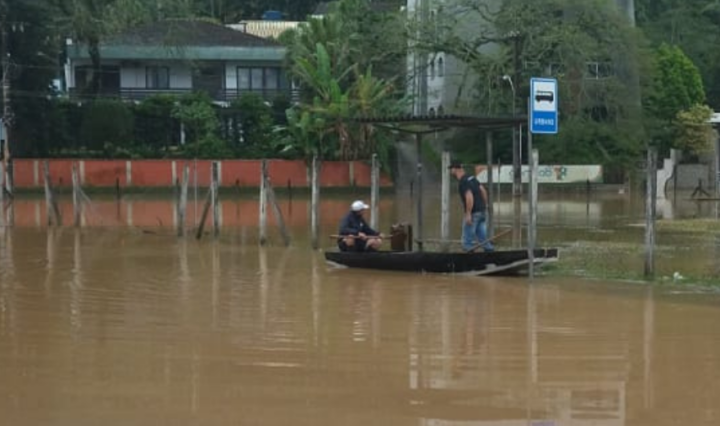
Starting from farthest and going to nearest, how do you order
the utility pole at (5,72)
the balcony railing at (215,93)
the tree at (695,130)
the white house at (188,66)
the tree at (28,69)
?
1. the white house at (188,66)
2. the balcony railing at (215,93)
3. the tree at (695,130)
4. the tree at (28,69)
5. the utility pole at (5,72)

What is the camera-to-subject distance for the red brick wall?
1863 inches

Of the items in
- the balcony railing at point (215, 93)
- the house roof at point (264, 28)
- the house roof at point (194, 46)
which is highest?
the house roof at point (264, 28)

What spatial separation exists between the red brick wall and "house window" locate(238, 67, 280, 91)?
393 inches

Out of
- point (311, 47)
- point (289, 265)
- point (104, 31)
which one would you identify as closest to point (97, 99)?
point (104, 31)

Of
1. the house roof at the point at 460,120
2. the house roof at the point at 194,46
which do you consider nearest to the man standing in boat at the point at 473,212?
the house roof at the point at 460,120

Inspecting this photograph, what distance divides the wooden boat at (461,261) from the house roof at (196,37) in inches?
1491

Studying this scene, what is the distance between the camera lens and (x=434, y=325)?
11.6 metres

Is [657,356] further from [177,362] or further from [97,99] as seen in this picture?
[97,99]

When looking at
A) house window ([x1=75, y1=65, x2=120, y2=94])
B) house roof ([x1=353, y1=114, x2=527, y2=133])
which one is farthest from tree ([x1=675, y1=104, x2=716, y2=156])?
house roof ([x1=353, y1=114, x2=527, y2=133])

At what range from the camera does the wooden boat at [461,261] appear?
16.1 m

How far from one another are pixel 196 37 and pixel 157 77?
10.7 ft

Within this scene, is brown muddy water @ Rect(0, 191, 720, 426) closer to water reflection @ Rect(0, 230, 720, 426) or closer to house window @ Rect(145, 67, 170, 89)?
water reflection @ Rect(0, 230, 720, 426)

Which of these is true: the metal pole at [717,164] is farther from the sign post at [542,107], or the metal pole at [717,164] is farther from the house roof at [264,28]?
the sign post at [542,107]

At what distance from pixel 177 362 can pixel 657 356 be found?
4404mm
